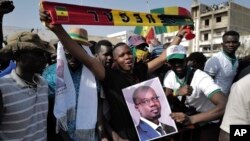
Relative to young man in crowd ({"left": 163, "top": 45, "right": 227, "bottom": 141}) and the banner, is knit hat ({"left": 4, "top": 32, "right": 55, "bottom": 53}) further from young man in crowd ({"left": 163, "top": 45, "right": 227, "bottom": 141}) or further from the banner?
young man in crowd ({"left": 163, "top": 45, "right": 227, "bottom": 141})

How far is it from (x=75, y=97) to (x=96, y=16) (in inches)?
29.6

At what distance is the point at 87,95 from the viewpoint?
8.84 ft

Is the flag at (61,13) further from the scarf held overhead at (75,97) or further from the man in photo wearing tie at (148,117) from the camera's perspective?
the man in photo wearing tie at (148,117)

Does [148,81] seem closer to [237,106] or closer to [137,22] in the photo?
[137,22]

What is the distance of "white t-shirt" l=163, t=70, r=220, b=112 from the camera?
9.52 feet

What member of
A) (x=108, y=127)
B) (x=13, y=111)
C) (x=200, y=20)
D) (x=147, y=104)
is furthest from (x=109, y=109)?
(x=200, y=20)

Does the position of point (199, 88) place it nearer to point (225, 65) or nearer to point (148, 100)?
point (148, 100)

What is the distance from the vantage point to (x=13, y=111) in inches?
85.2

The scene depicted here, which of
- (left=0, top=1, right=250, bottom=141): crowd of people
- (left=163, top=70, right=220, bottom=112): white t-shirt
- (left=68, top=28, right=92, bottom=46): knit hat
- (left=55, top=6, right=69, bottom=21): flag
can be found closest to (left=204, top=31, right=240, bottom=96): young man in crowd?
(left=0, top=1, right=250, bottom=141): crowd of people

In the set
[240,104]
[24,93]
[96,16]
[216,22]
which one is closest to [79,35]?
[96,16]

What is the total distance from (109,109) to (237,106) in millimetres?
1276

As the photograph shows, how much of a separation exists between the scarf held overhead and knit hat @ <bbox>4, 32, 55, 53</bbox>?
30 cm

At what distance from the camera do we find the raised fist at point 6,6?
3.60 metres

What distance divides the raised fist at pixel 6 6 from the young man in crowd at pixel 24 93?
1428 mm
